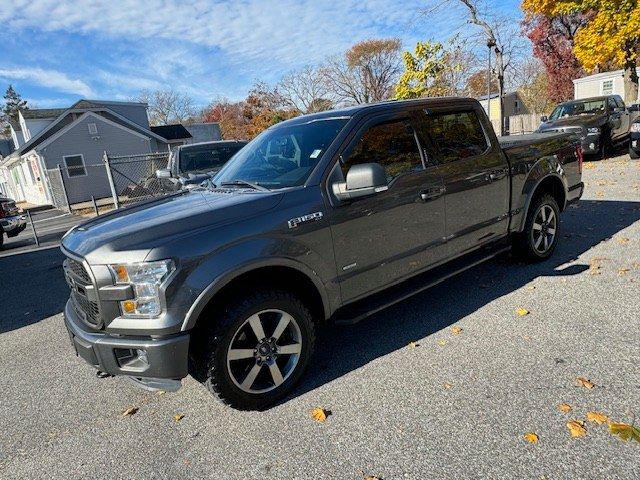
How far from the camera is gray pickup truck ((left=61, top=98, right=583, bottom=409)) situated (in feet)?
8.36

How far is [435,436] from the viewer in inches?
99.7

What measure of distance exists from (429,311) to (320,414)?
1.79 m

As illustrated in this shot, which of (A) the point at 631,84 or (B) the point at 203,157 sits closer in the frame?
(B) the point at 203,157

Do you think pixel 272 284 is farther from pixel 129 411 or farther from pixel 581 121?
pixel 581 121

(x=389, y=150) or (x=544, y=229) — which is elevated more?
(x=389, y=150)

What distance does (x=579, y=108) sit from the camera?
14.5 metres

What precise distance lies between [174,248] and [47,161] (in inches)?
1052

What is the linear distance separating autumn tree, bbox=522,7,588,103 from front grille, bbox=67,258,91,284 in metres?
46.9

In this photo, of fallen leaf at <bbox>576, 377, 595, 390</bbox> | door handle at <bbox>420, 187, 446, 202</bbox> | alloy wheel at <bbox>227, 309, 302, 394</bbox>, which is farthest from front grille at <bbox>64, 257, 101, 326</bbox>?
fallen leaf at <bbox>576, 377, 595, 390</bbox>

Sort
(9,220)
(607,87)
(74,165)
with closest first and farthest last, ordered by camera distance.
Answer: (9,220), (74,165), (607,87)

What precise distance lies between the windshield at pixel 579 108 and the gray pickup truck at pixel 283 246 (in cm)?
1182

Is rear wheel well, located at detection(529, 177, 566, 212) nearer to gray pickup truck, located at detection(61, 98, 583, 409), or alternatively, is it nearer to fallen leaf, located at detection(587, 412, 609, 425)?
gray pickup truck, located at detection(61, 98, 583, 409)

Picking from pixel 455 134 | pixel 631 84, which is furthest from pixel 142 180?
pixel 631 84

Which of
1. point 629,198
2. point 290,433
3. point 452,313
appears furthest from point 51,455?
point 629,198
